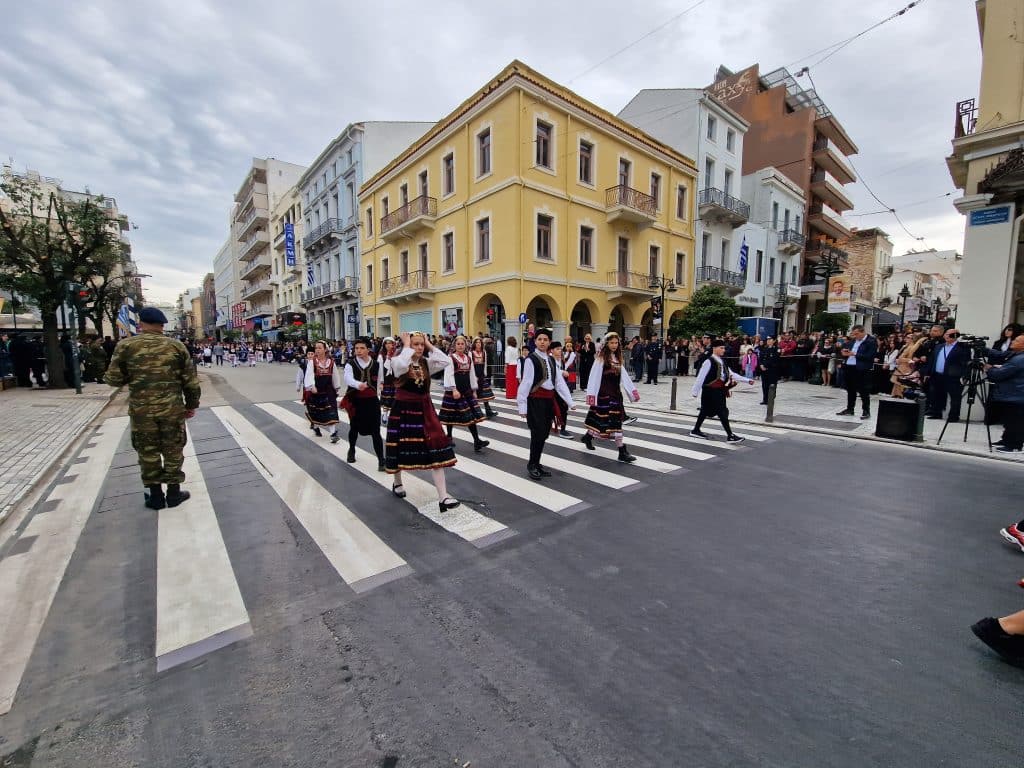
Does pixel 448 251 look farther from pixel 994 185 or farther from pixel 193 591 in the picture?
pixel 193 591

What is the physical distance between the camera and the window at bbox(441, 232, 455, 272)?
22.5 meters

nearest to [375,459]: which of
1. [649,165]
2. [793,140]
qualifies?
[649,165]

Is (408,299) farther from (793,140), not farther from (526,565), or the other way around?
(793,140)

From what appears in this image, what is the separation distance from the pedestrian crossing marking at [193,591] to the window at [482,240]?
17.4 meters

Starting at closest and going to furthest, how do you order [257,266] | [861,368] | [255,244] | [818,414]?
[861,368] < [818,414] < [255,244] < [257,266]

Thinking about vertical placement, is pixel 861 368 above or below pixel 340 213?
below

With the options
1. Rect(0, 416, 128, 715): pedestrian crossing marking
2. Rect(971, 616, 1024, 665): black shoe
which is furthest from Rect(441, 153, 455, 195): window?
Rect(971, 616, 1024, 665): black shoe

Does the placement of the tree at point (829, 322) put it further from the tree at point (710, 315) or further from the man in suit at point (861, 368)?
the man in suit at point (861, 368)

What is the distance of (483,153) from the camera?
20.3m

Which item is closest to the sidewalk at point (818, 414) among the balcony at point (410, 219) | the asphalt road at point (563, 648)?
the asphalt road at point (563, 648)

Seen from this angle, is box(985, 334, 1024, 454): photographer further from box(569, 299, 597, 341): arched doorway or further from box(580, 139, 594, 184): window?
box(580, 139, 594, 184): window

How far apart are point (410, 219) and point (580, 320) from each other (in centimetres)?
1011

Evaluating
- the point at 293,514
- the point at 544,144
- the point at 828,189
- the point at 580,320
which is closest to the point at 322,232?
the point at 544,144

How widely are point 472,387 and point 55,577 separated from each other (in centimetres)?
538
